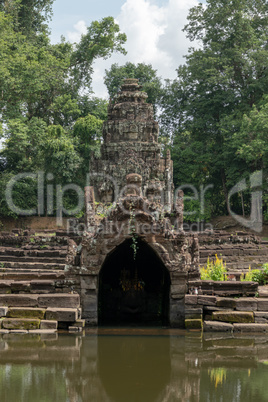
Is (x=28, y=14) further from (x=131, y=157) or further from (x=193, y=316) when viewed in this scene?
(x=193, y=316)

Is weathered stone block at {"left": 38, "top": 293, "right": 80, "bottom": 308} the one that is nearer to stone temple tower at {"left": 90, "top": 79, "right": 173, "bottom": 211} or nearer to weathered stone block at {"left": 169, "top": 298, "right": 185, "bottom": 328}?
weathered stone block at {"left": 169, "top": 298, "right": 185, "bottom": 328}

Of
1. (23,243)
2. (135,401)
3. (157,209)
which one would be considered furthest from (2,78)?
(135,401)

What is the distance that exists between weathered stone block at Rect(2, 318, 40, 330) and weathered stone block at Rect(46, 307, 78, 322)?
0.85 feet

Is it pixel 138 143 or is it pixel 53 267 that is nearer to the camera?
pixel 53 267

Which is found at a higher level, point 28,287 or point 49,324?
point 28,287

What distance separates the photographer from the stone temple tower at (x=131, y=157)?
25.8 metres

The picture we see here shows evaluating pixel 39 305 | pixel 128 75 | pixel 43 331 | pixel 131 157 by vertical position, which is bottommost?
pixel 43 331

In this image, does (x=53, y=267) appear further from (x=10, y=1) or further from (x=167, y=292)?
(x=10, y=1)

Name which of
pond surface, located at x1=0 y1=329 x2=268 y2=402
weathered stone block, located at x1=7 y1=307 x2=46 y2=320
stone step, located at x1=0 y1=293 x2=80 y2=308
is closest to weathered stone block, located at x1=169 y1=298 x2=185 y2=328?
pond surface, located at x1=0 y1=329 x2=268 y2=402

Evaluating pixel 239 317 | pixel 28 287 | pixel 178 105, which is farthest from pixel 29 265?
pixel 178 105

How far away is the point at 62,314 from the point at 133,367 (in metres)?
2.59

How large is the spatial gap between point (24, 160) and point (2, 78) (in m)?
6.35

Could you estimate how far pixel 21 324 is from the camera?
8.91 meters

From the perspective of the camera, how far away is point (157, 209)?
31.2 feet
